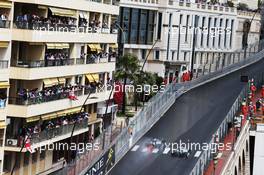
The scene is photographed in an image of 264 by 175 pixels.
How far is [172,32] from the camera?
13388cm

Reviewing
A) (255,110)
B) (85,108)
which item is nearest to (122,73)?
(255,110)

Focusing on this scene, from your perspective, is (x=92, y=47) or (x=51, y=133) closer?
(x=51, y=133)

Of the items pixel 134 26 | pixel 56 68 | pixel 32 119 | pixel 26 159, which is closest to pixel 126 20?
pixel 134 26

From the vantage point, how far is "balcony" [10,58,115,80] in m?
64.4

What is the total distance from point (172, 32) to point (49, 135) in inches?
2671

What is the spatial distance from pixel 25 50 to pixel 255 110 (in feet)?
121

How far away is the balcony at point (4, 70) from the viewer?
6197cm

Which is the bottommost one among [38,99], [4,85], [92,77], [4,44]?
[38,99]

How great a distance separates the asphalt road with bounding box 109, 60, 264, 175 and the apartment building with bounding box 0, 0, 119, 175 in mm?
5274

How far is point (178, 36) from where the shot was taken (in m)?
136

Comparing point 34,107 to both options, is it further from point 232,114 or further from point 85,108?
point 232,114

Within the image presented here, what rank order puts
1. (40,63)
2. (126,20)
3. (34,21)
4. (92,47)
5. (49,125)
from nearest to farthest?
(34,21)
(40,63)
(49,125)
(92,47)
(126,20)

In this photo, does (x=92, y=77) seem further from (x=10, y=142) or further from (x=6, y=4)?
(x=6, y=4)

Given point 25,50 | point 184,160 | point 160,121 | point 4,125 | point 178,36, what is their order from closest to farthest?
point 4,125, point 25,50, point 184,160, point 160,121, point 178,36
